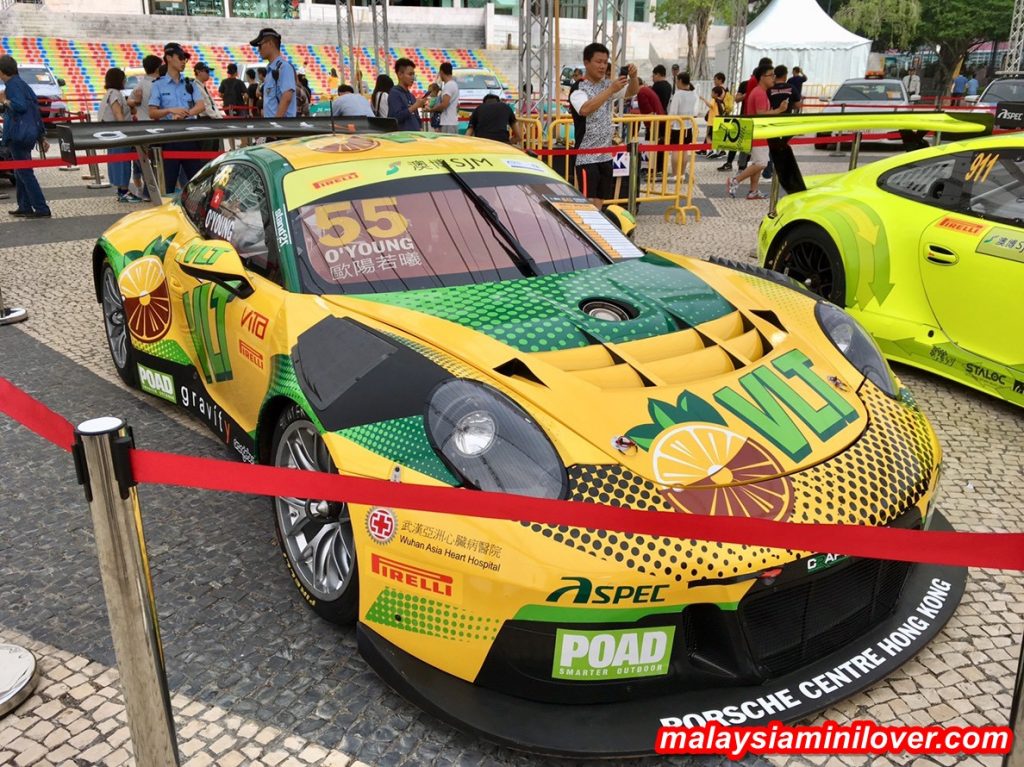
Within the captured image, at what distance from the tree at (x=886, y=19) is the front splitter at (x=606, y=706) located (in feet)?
167

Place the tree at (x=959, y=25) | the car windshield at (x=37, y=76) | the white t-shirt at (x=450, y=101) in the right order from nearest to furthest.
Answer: the white t-shirt at (x=450, y=101) < the car windshield at (x=37, y=76) < the tree at (x=959, y=25)

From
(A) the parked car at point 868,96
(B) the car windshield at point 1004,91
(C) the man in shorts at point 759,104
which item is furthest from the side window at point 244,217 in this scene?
(B) the car windshield at point 1004,91

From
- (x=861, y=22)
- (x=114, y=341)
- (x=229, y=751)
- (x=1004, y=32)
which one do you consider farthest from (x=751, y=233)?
(x=861, y=22)

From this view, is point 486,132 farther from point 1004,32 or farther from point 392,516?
point 1004,32

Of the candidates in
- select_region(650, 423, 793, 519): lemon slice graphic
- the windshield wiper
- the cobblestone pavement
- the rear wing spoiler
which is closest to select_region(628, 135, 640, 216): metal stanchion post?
the rear wing spoiler

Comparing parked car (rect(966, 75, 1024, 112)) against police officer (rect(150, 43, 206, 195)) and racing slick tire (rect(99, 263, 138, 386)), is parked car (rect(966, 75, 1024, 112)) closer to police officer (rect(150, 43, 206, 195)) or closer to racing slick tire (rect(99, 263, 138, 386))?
police officer (rect(150, 43, 206, 195))

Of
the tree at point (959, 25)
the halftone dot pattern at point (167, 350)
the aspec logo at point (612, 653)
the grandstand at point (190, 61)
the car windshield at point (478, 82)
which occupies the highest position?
the tree at point (959, 25)

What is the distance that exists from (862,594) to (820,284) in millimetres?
3395

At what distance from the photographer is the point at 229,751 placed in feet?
7.47

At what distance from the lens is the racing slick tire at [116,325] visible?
4.65 metres

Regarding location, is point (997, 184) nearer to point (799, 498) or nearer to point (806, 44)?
point (799, 498)

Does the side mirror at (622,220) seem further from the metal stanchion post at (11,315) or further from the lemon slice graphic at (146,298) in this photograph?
the metal stanchion post at (11,315)

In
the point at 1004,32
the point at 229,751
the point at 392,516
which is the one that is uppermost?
the point at 1004,32

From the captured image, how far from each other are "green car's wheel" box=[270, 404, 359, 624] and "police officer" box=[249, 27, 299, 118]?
279 inches
